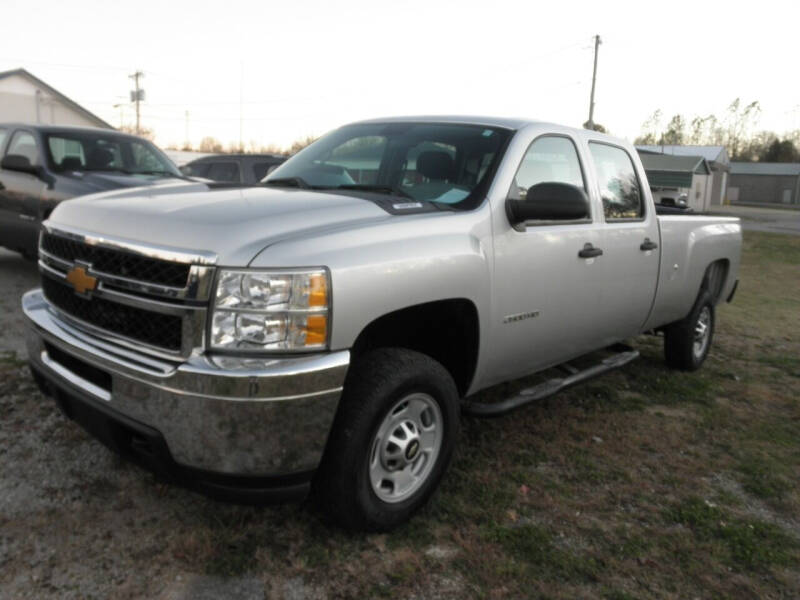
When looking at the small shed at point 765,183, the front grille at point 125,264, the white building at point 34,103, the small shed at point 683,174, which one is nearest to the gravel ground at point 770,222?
the small shed at point 683,174

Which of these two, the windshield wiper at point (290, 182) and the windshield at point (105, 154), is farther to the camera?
the windshield at point (105, 154)

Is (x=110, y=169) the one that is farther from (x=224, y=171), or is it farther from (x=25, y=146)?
(x=224, y=171)

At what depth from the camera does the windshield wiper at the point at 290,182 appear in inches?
150

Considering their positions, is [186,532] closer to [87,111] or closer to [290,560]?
[290,560]

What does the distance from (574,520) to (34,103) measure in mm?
40879

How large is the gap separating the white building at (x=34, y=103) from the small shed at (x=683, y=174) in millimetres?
37510

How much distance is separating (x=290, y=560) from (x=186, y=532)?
49 cm

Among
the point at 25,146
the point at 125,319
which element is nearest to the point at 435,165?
the point at 125,319

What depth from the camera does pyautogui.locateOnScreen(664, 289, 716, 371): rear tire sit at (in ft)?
18.7

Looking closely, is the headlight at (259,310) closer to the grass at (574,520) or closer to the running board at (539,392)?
the grass at (574,520)

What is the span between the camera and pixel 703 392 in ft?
17.8

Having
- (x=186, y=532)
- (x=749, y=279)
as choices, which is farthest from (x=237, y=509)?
(x=749, y=279)

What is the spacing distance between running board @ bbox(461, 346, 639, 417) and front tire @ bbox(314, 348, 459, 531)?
0.33 m

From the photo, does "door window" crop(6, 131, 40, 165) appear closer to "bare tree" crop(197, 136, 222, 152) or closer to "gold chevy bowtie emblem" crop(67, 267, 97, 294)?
"gold chevy bowtie emblem" crop(67, 267, 97, 294)
